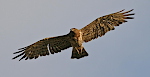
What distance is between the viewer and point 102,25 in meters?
28.3

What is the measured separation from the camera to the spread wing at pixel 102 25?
1105 inches

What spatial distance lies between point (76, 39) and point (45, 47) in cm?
182

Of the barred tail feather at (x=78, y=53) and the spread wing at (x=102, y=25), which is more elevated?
the spread wing at (x=102, y=25)

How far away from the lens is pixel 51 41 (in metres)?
28.6

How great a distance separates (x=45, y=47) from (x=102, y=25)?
299 centimetres

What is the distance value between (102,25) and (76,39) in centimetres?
145

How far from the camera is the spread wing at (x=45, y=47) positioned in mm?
28469

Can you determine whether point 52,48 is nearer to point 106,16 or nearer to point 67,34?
point 67,34

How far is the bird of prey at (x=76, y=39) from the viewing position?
91.9ft

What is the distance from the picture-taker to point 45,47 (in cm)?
2886

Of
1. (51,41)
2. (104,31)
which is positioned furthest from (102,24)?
(51,41)

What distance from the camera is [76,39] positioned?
2791cm

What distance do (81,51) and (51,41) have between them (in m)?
1.52

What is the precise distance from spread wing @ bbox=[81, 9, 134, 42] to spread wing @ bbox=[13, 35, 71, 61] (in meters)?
1.01
